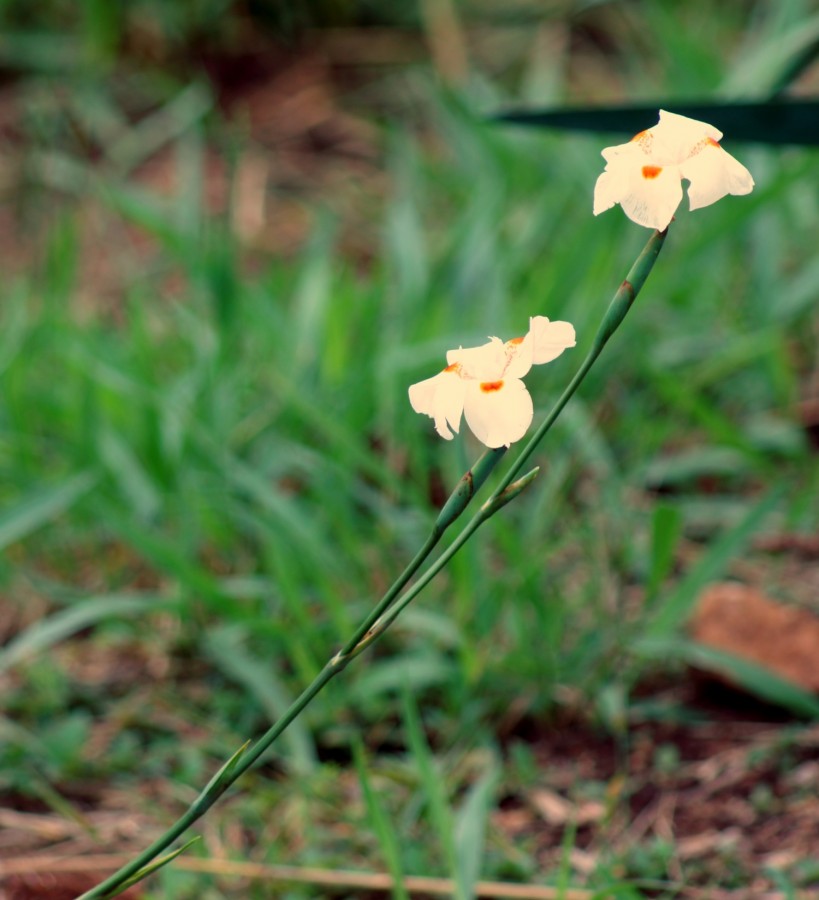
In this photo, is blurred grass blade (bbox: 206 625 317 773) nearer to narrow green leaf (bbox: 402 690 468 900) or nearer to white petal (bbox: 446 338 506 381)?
narrow green leaf (bbox: 402 690 468 900)

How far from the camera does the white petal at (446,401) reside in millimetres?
461

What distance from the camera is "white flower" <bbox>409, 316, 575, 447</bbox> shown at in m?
0.45

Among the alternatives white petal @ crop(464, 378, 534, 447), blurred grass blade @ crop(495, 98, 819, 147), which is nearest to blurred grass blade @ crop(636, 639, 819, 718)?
blurred grass blade @ crop(495, 98, 819, 147)

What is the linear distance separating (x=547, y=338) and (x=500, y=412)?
0.04 m

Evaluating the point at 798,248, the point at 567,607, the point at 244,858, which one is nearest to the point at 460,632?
the point at 567,607

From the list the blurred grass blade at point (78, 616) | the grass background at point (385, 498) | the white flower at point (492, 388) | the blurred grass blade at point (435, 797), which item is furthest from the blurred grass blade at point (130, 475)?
the white flower at point (492, 388)

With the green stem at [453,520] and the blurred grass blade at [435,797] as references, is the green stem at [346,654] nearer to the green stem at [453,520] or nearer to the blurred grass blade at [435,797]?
the green stem at [453,520]

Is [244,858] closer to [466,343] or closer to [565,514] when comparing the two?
[565,514]

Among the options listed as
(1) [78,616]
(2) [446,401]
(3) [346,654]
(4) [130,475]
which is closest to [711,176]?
(2) [446,401]

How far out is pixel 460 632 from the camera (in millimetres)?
1056

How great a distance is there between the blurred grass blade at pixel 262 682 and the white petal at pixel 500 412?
2.00ft

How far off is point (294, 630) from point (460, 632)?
169 millimetres

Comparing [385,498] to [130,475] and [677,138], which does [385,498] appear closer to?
[130,475]

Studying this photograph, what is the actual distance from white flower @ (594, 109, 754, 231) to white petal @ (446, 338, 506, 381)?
6 cm
